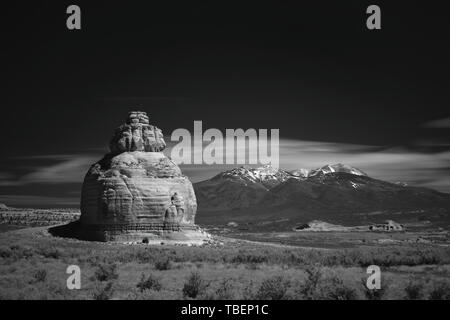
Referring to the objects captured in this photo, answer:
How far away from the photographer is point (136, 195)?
59594mm

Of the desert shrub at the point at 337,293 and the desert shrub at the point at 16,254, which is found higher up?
the desert shrub at the point at 337,293

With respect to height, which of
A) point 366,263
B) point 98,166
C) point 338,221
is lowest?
point 338,221

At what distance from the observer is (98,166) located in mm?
63531

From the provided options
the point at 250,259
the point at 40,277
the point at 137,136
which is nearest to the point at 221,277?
the point at 40,277

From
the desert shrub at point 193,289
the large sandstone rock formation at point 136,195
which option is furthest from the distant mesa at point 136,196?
the desert shrub at point 193,289

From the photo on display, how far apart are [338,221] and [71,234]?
457ft

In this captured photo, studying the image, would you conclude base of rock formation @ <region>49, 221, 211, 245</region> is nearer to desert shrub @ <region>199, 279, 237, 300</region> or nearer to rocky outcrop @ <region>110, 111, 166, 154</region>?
rocky outcrop @ <region>110, 111, 166, 154</region>

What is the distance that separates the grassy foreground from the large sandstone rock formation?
20.8 meters

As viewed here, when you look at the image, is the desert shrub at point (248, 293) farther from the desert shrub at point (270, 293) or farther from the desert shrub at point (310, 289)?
the desert shrub at point (310, 289)

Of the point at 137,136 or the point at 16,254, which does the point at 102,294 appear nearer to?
the point at 16,254

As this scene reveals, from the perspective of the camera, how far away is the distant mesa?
59.0 metres

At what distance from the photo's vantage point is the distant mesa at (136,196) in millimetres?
59031
